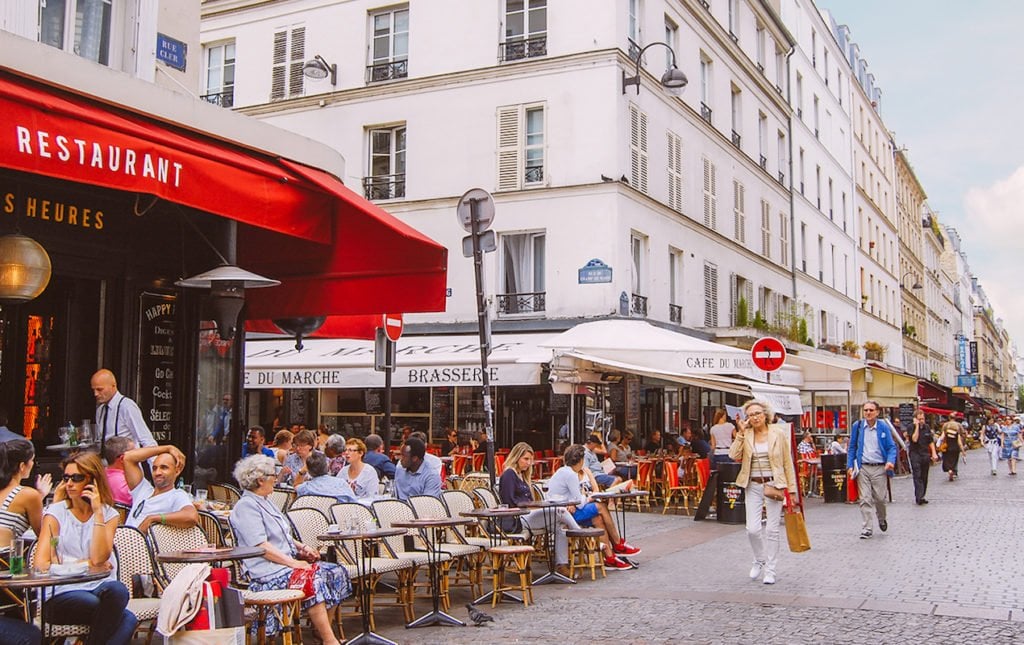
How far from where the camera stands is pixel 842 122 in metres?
44.4

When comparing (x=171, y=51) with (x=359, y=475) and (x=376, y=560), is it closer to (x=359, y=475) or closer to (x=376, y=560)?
(x=359, y=475)

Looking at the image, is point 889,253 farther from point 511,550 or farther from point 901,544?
point 511,550

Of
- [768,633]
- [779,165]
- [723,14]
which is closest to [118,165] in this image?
[768,633]

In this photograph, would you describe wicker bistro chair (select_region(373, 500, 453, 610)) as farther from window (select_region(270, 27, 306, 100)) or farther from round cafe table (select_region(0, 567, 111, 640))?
window (select_region(270, 27, 306, 100))

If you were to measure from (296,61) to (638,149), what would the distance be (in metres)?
8.90

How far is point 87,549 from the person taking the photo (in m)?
6.01

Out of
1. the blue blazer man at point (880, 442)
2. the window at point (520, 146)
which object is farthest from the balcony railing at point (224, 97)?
the blue blazer man at point (880, 442)

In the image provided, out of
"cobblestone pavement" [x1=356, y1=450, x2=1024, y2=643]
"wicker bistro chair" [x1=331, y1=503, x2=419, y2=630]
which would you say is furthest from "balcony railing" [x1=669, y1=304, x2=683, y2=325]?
"wicker bistro chair" [x1=331, y1=503, x2=419, y2=630]

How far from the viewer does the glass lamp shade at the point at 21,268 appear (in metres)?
7.30

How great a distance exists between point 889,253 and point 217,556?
5284 centimetres

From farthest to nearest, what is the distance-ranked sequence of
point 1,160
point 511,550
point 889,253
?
1. point 889,253
2. point 511,550
3. point 1,160

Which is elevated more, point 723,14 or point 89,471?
point 723,14

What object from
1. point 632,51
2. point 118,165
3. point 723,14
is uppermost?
point 723,14

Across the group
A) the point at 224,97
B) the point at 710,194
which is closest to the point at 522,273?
the point at 710,194
